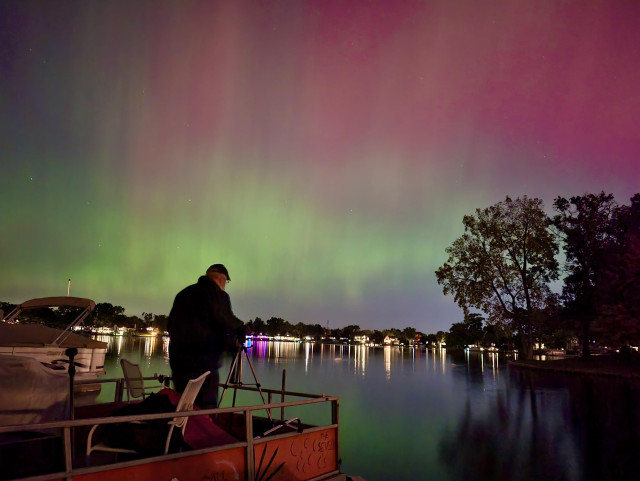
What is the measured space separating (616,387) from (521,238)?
2082 cm

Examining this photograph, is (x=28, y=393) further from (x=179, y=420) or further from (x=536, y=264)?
(x=536, y=264)

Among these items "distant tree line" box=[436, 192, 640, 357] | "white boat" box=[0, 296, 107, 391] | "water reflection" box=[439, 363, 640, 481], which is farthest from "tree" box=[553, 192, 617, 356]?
"white boat" box=[0, 296, 107, 391]

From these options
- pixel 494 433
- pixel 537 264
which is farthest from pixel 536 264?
pixel 494 433

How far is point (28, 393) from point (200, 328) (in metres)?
1.95

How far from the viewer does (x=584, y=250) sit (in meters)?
46.4

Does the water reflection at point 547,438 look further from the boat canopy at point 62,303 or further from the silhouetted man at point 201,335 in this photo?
the boat canopy at point 62,303

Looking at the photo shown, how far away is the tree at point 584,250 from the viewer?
44750 mm

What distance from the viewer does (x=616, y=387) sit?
1185 inches

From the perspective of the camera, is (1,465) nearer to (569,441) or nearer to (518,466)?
(518,466)

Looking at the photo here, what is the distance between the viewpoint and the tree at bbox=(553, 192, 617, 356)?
147 feet

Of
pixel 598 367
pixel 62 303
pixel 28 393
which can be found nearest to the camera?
pixel 28 393

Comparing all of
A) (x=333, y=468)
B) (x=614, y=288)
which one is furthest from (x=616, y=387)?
(x=333, y=468)

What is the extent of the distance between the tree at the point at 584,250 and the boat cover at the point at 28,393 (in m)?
47.3

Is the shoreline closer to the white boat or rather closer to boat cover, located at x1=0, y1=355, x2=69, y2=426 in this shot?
the white boat
